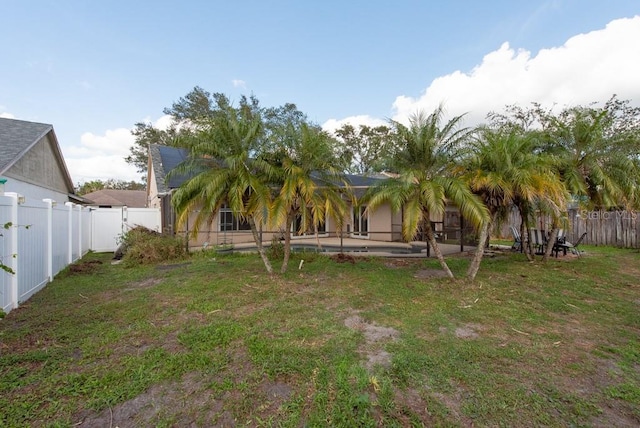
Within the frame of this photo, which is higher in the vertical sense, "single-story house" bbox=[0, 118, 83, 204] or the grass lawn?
"single-story house" bbox=[0, 118, 83, 204]

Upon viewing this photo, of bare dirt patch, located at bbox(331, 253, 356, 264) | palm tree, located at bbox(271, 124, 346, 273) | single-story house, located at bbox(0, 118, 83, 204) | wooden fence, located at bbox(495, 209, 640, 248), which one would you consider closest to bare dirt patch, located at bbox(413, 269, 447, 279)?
bare dirt patch, located at bbox(331, 253, 356, 264)

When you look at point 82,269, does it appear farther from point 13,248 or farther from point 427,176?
point 427,176

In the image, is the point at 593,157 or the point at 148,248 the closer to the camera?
the point at 593,157

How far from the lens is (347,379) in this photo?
2.82m

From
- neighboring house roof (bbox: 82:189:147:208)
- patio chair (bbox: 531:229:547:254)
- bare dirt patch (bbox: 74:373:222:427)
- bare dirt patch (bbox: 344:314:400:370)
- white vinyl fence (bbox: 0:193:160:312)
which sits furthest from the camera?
neighboring house roof (bbox: 82:189:147:208)

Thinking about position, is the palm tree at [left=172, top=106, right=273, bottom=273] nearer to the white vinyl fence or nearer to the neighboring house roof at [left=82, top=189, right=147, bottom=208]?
the white vinyl fence

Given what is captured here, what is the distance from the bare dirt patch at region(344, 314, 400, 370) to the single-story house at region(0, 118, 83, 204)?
1192 cm

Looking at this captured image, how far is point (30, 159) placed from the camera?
36.1 ft

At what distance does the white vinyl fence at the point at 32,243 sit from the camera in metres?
4.39

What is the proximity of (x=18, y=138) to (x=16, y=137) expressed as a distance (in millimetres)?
107

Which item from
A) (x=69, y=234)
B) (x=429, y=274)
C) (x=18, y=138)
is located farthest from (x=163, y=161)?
(x=429, y=274)

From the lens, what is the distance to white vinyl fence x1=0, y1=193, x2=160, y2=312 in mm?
4395

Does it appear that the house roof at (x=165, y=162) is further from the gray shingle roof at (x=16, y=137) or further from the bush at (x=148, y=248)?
the gray shingle roof at (x=16, y=137)

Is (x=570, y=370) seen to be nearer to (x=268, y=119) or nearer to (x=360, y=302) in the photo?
(x=360, y=302)
